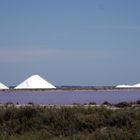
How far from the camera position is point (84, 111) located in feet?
68.5

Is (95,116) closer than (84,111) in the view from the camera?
Yes

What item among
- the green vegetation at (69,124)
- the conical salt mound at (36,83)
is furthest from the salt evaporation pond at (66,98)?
the conical salt mound at (36,83)

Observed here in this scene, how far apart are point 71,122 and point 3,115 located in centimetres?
346

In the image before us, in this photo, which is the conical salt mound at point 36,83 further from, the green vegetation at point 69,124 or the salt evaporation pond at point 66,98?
the green vegetation at point 69,124

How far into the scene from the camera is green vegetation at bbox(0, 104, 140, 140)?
1689cm

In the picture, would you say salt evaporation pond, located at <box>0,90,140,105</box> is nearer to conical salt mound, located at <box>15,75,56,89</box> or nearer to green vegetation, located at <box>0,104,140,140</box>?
green vegetation, located at <box>0,104,140,140</box>

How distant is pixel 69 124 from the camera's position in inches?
748

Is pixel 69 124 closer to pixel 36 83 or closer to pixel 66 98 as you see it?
pixel 66 98

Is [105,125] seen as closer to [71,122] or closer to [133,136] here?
[71,122]

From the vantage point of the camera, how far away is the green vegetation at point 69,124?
55.4ft

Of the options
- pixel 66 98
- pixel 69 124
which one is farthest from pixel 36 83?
pixel 69 124

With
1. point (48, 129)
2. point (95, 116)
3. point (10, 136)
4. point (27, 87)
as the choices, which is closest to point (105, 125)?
point (95, 116)

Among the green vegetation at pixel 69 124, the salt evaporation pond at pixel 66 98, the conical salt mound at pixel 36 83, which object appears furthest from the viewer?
the conical salt mound at pixel 36 83

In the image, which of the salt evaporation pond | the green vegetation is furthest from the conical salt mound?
the green vegetation
